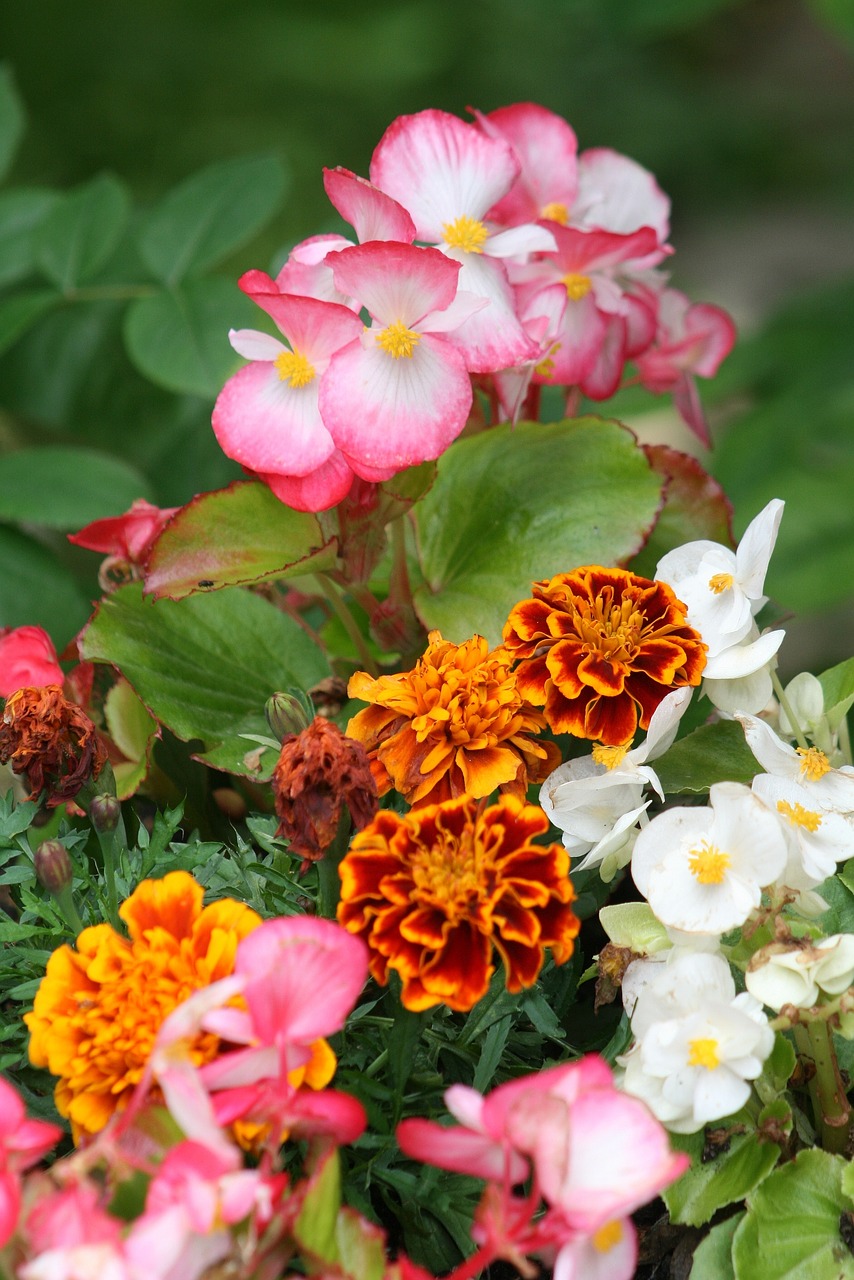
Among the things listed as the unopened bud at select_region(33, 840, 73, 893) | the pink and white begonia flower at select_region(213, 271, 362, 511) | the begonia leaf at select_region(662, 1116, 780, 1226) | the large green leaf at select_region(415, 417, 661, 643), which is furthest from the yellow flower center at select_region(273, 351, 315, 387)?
the begonia leaf at select_region(662, 1116, 780, 1226)

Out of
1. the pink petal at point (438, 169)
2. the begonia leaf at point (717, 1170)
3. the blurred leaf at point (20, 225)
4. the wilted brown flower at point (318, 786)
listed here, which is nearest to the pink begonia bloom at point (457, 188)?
the pink petal at point (438, 169)

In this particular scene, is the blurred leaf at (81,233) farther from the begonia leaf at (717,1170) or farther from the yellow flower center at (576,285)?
the begonia leaf at (717,1170)

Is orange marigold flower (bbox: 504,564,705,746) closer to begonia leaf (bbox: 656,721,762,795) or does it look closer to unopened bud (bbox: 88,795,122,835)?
begonia leaf (bbox: 656,721,762,795)

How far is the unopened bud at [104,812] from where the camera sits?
43cm

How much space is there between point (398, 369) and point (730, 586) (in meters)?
0.16

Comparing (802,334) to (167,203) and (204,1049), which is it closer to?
(167,203)

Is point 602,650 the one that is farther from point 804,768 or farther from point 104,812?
point 104,812

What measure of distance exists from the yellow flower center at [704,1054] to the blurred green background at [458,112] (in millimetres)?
501

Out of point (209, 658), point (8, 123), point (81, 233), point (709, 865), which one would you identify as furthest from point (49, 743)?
point (8, 123)

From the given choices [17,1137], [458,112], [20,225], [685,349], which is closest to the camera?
[17,1137]

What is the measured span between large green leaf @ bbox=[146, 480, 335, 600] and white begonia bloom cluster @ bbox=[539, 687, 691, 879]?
152 mm

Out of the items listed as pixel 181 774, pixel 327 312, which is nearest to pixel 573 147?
pixel 327 312

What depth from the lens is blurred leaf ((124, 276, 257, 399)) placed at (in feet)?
2.46

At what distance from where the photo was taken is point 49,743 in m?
0.44
